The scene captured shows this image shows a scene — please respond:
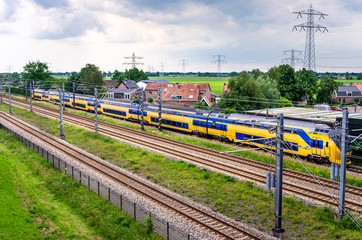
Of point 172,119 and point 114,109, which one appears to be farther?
point 114,109

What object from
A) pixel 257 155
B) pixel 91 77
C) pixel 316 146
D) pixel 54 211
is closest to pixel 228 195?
pixel 316 146

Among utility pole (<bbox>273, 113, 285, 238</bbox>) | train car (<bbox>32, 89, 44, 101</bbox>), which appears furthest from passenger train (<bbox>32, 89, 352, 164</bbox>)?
Result: train car (<bbox>32, 89, 44, 101</bbox>)

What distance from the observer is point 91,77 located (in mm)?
123875

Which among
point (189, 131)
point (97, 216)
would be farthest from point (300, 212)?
point (189, 131)

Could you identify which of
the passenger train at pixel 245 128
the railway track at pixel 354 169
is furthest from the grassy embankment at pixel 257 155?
the railway track at pixel 354 169

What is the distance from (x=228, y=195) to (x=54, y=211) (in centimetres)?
1299

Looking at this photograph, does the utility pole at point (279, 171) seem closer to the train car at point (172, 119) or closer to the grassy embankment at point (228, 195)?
the grassy embankment at point (228, 195)

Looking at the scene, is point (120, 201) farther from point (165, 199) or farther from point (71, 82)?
point (71, 82)

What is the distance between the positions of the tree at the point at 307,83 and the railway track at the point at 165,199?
72507mm

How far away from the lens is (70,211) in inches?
962

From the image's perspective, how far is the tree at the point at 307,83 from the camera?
313 ft

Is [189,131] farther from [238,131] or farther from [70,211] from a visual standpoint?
[70,211]

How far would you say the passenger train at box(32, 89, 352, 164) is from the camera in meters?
33.1

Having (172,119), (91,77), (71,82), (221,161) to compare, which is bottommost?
(221,161)
